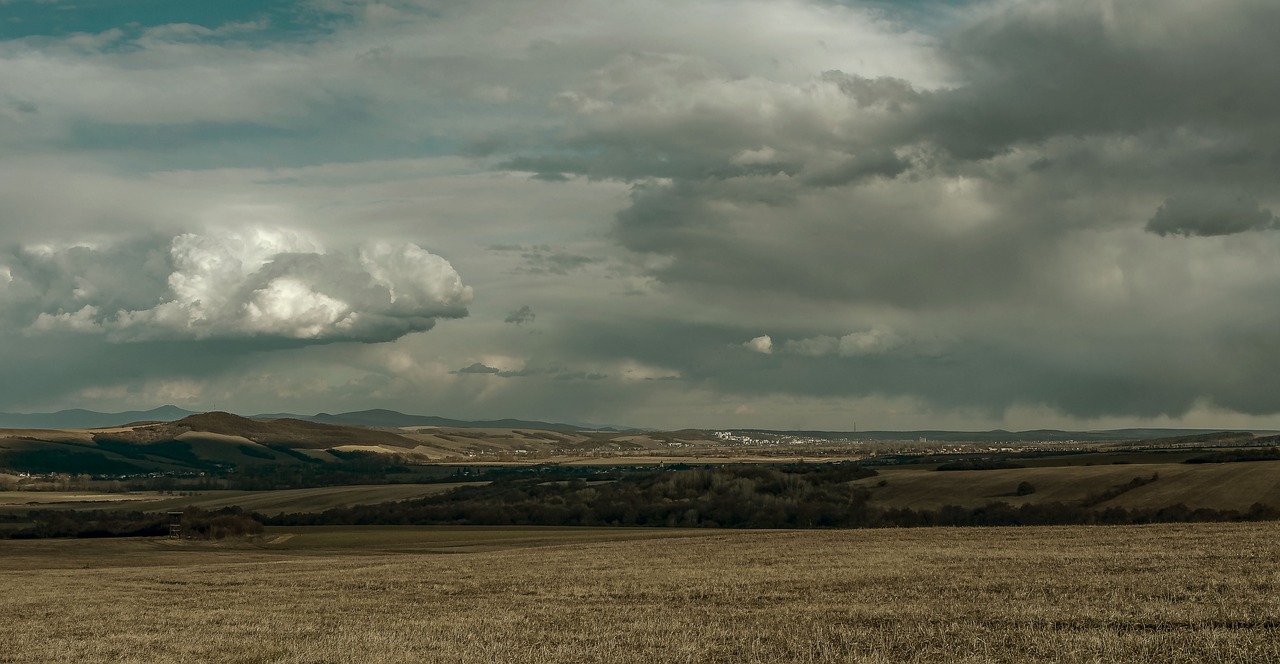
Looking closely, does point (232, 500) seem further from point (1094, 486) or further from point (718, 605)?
point (718, 605)

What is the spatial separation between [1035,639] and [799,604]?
891 centimetres

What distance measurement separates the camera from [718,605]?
29.0 m

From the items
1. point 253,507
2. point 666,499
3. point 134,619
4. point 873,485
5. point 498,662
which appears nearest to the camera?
point 498,662

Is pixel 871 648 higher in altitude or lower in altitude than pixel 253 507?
higher

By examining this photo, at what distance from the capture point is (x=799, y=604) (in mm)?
27984

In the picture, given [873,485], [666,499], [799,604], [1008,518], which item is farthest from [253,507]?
[799,604]

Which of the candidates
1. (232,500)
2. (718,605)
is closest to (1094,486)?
(718,605)

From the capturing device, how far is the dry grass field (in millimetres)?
20297

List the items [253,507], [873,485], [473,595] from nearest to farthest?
[473,595] < [873,485] < [253,507]

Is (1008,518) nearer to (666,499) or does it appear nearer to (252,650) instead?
(666,499)

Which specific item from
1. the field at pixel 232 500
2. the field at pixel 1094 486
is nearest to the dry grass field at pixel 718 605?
the field at pixel 1094 486

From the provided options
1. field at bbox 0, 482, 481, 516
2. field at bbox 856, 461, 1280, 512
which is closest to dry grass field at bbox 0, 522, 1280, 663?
field at bbox 856, 461, 1280, 512

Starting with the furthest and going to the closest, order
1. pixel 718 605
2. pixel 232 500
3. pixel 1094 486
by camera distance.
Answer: pixel 232 500
pixel 1094 486
pixel 718 605

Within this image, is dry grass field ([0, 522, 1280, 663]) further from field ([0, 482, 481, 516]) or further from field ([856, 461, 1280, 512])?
field ([0, 482, 481, 516])
